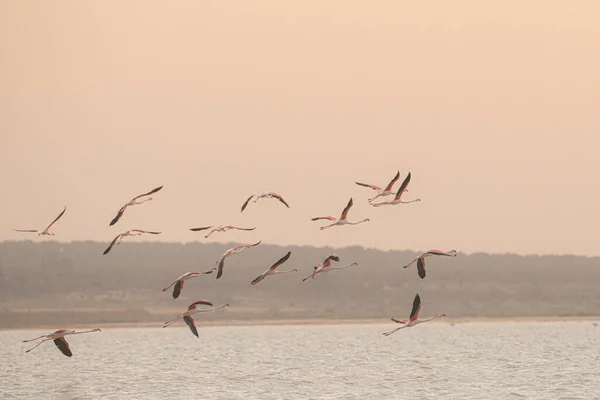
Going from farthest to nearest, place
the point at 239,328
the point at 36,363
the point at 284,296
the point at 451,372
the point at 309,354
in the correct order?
the point at 239,328, the point at 284,296, the point at 309,354, the point at 36,363, the point at 451,372

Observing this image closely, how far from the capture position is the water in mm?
70812

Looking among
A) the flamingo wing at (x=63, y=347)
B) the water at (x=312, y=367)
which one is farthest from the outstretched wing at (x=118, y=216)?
the water at (x=312, y=367)

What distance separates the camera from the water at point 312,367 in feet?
232

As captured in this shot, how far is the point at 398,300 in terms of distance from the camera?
18262 cm

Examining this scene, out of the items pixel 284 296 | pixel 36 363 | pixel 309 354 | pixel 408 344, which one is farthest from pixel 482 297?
pixel 36 363

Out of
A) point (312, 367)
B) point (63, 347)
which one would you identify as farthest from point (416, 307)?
point (312, 367)

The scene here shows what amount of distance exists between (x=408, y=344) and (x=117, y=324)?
40861 mm

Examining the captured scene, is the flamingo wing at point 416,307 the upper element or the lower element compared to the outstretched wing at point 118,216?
lower

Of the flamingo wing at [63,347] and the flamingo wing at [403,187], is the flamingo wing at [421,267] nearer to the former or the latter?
the flamingo wing at [403,187]

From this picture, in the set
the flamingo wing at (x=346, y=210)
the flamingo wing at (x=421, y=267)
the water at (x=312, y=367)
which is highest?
the flamingo wing at (x=346, y=210)

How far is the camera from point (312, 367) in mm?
91688

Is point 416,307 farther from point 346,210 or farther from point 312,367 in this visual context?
point 312,367

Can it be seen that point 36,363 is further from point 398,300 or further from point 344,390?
point 398,300

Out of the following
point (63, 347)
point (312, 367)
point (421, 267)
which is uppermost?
point (421, 267)
